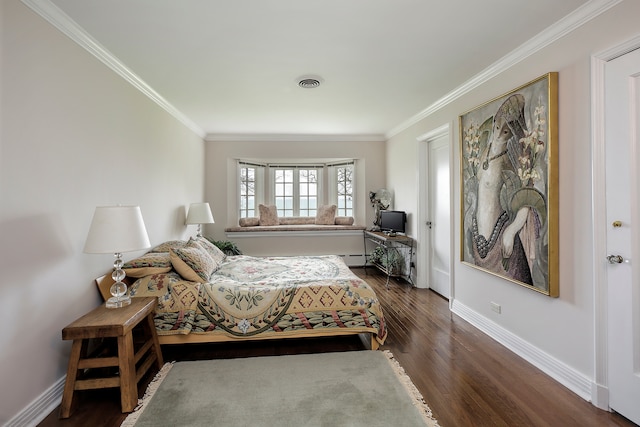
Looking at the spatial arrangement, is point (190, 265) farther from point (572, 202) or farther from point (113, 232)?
point (572, 202)

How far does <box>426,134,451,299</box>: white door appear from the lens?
12.7 ft

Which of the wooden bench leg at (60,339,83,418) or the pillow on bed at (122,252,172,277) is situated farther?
the pillow on bed at (122,252,172,277)

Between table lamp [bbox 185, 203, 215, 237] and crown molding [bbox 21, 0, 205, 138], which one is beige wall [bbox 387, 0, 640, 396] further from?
table lamp [bbox 185, 203, 215, 237]

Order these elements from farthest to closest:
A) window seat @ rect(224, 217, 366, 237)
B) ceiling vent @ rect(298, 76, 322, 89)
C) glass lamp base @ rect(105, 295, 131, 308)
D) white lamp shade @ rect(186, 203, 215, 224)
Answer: window seat @ rect(224, 217, 366, 237), white lamp shade @ rect(186, 203, 215, 224), ceiling vent @ rect(298, 76, 322, 89), glass lamp base @ rect(105, 295, 131, 308)

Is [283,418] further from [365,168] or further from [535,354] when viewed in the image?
[365,168]

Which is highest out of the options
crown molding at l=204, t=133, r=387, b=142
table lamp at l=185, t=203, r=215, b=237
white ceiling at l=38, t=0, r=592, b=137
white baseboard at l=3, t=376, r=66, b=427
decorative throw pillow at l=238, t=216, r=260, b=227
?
crown molding at l=204, t=133, r=387, b=142

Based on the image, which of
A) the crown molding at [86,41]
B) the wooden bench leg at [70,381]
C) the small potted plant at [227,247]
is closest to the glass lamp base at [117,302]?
the wooden bench leg at [70,381]

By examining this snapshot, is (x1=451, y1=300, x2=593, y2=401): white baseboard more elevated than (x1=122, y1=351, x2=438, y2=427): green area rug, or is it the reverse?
(x1=451, y1=300, x2=593, y2=401): white baseboard

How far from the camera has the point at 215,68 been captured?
2.66m

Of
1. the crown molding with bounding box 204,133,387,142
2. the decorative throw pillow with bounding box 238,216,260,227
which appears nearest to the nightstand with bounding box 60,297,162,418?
the decorative throw pillow with bounding box 238,216,260,227

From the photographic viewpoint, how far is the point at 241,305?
2455 millimetres

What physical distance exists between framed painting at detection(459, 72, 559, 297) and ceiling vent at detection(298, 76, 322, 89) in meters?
1.56

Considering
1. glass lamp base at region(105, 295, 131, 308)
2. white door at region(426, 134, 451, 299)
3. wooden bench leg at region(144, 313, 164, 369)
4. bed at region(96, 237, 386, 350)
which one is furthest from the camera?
white door at region(426, 134, 451, 299)

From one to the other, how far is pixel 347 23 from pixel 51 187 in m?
2.16
